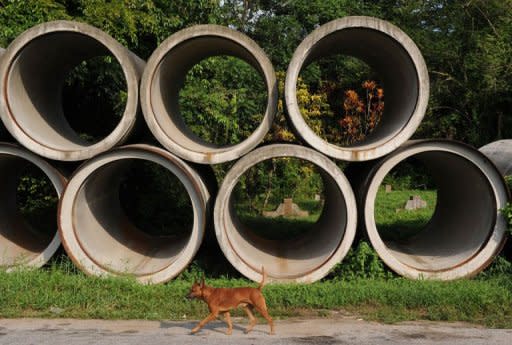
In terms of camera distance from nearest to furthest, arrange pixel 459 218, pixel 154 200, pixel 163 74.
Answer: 1. pixel 163 74
2. pixel 459 218
3. pixel 154 200

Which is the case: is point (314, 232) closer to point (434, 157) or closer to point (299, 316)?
point (434, 157)

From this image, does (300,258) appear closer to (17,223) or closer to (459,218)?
(459,218)

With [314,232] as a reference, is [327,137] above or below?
above

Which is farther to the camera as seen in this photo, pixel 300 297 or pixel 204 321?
pixel 300 297

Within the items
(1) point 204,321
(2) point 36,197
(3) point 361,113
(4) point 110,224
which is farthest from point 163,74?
(3) point 361,113

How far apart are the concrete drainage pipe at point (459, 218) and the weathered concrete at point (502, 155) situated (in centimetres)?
73

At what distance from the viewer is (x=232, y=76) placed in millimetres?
13594

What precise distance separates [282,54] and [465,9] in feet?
19.8

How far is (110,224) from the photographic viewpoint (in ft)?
26.8

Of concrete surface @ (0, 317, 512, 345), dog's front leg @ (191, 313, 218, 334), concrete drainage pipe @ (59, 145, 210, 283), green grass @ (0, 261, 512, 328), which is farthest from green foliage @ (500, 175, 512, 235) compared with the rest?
dog's front leg @ (191, 313, 218, 334)

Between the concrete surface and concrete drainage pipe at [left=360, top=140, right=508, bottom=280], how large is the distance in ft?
4.66

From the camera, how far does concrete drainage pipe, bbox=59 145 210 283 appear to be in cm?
662

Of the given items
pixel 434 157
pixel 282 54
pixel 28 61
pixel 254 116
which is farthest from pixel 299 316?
pixel 282 54

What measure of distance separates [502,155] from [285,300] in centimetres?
484
